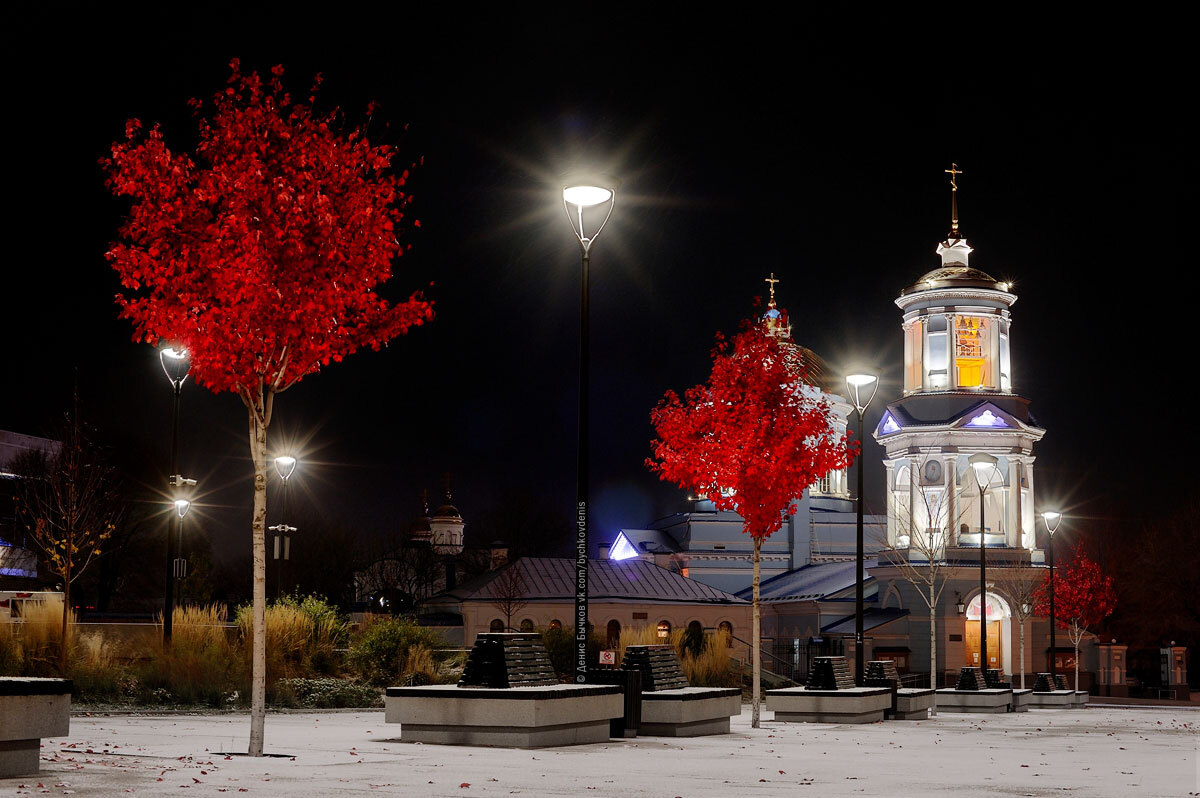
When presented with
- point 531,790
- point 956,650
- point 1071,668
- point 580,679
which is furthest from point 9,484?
point 531,790

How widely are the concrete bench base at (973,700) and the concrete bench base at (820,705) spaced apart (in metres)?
11.7

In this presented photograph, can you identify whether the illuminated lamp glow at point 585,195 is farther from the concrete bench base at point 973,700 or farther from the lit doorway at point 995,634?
the lit doorway at point 995,634

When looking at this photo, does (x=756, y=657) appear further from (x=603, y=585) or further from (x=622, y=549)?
(x=622, y=549)

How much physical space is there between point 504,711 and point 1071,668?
208 ft

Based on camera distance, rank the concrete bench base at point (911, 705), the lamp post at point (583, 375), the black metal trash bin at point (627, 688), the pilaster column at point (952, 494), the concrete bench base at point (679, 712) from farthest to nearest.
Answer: the pilaster column at point (952, 494)
the concrete bench base at point (911, 705)
the concrete bench base at point (679, 712)
the black metal trash bin at point (627, 688)
the lamp post at point (583, 375)

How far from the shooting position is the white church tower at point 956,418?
2761 inches

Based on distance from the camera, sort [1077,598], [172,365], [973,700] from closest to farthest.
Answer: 1. [172,365]
2. [973,700]
3. [1077,598]

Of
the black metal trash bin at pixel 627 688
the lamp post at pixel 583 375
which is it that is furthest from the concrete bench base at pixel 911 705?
the lamp post at pixel 583 375

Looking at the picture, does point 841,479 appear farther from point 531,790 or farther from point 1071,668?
point 531,790

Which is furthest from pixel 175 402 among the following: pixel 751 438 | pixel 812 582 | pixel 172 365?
pixel 812 582

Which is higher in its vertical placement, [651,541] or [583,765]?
[651,541]

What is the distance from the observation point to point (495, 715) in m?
16.7

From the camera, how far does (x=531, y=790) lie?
1204 cm

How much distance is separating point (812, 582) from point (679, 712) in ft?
222
